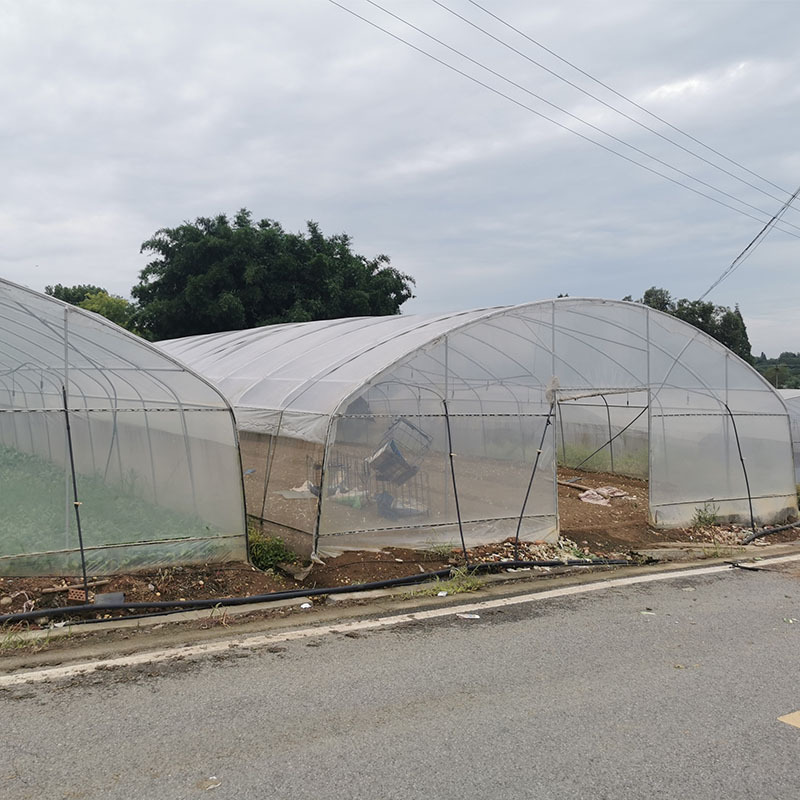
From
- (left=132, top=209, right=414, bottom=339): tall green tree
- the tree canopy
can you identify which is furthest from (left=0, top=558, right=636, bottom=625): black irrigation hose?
the tree canopy

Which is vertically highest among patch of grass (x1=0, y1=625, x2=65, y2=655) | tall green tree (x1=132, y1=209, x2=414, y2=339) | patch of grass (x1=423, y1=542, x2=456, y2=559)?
tall green tree (x1=132, y1=209, x2=414, y2=339)

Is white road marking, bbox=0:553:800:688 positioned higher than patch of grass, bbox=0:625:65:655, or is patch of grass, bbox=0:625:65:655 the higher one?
patch of grass, bbox=0:625:65:655

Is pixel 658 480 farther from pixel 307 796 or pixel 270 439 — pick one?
pixel 307 796

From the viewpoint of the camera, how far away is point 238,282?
24.7m

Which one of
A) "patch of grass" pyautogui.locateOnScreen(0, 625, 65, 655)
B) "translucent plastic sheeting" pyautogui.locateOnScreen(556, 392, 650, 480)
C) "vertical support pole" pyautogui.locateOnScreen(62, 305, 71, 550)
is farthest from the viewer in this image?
"translucent plastic sheeting" pyautogui.locateOnScreen(556, 392, 650, 480)

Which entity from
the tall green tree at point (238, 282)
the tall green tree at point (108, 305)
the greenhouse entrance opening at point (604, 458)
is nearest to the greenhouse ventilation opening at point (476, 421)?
the greenhouse entrance opening at point (604, 458)

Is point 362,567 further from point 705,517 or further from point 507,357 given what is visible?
point 705,517

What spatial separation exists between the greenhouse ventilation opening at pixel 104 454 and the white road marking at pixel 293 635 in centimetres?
172

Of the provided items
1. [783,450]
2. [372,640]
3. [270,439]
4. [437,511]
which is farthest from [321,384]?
[783,450]

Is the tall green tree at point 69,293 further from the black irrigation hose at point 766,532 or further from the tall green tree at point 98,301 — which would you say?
the black irrigation hose at point 766,532

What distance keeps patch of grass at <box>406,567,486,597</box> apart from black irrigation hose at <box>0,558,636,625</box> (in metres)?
0.09

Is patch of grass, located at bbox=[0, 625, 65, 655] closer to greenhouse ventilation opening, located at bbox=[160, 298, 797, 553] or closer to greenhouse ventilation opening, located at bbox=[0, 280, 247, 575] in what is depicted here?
greenhouse ventilation opening, located at bbox=[0, 280, 247, 575]

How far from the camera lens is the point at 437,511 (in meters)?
8.69

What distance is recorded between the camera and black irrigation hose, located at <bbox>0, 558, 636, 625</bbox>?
6.16 m
